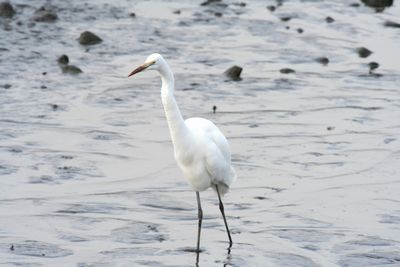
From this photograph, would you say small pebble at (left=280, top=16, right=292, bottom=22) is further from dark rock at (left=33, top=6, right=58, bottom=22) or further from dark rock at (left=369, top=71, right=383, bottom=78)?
dark rock at (left=33, top=6, right=58, bottom=22)

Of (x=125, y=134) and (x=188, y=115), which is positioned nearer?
(x=125, y=134)

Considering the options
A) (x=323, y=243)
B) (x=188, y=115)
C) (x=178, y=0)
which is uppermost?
(x=323, y=243)

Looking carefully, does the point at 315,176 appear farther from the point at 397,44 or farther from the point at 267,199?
the point at 397,44

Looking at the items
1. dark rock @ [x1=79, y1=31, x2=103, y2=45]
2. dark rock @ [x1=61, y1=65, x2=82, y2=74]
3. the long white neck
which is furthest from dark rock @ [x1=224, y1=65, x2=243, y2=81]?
the long white neck

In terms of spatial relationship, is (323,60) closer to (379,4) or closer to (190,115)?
(190,115)

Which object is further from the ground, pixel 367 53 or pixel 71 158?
pixel 71 158

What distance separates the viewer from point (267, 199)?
37.8 feet

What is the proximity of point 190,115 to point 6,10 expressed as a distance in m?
6.25

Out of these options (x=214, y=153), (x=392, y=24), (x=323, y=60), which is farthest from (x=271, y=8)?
(x=214, y=153)

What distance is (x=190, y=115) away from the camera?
14484mm

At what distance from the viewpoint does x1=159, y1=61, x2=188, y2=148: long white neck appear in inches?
376

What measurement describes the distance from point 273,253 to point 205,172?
1.04m

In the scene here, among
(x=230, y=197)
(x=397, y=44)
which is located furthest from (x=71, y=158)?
(x=397, y=44)

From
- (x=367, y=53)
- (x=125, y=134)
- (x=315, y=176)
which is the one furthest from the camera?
(x=367, y=53)
